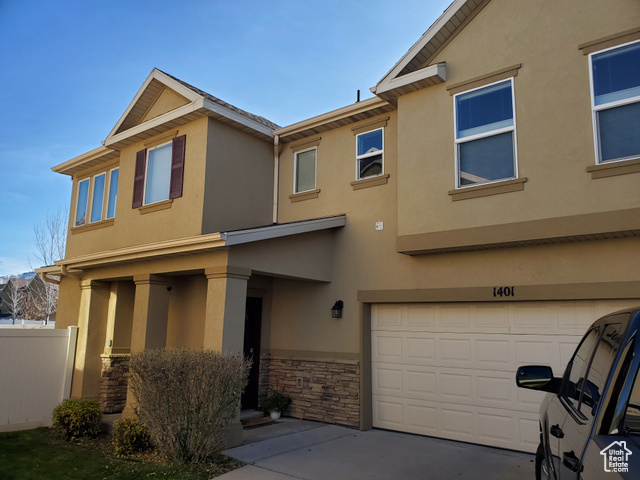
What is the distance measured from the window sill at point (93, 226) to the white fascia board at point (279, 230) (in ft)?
19.1

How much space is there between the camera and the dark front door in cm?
1100

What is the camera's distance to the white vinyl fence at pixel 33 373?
9.86 metres

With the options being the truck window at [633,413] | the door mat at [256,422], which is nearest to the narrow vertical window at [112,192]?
the door mat at [256,422]

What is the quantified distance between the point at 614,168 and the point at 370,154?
467cm

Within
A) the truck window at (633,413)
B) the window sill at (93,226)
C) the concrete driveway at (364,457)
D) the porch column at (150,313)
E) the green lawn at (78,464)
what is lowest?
the green lawn at (78,464)

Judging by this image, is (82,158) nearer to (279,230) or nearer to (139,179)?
(139,179)

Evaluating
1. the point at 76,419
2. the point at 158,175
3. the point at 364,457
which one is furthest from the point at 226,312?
the point at 158,175

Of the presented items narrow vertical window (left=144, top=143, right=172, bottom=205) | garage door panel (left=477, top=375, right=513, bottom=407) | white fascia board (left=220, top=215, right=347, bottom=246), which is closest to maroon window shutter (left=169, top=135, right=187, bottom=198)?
narrow vertical window (left=144, top=143, right=172, bottom=205)

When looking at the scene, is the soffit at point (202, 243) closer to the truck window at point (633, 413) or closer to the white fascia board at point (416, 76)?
the white fascia board at point (416, 76)

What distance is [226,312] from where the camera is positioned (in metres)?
8.45

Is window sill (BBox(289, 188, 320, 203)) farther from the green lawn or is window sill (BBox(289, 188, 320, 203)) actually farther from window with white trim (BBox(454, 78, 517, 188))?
the green lawn

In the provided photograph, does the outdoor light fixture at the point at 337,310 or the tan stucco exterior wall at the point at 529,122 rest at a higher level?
the tan stucco exterior wall at the point at 529,122

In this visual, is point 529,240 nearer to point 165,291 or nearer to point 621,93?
point 621,93

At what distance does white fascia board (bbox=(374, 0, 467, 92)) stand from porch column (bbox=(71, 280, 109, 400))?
313 inches
